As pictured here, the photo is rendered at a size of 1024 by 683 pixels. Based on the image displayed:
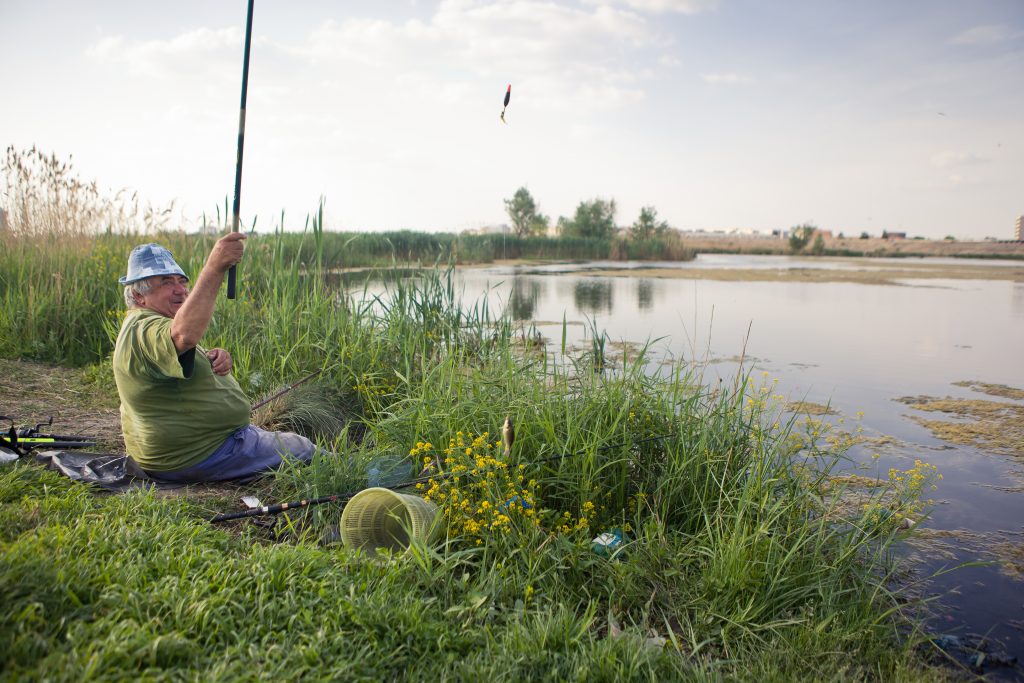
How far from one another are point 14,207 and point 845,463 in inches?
335

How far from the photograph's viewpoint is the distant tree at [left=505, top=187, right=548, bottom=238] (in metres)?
33.2

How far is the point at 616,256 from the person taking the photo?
30.3 meters

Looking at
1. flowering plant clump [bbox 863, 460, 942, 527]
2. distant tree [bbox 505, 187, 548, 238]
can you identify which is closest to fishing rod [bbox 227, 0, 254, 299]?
flowering plant clump [bbox 863, 460, 942, 527]

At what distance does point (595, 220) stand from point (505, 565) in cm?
3416

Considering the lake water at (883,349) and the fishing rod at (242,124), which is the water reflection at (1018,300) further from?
the fishing rod at (242,124)

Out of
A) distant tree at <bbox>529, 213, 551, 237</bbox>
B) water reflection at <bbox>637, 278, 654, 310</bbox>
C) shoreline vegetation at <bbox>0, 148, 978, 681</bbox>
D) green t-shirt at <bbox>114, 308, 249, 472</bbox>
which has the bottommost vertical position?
shoreline vegetation at <bbox>0, 148, 978, 681</bbox>

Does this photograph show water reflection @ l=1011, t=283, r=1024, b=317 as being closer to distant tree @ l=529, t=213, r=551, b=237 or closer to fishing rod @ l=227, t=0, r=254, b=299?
fishing rod @ l=227, t=0, r=254, b=299

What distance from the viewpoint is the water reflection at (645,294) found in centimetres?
1302

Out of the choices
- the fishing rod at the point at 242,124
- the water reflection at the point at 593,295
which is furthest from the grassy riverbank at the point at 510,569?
the water reflection at the point at 593,295

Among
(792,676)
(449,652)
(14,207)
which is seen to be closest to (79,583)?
(449,652)

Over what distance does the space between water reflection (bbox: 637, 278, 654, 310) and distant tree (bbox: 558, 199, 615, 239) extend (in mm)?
17239

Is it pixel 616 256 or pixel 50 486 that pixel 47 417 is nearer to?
pixel 50 486

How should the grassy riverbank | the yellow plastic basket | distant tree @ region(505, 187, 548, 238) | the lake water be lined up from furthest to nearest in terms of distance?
distant tree @ region(505, 187, 548, 238) → the lake water → the yellow plastic basket → the grassy riverbank

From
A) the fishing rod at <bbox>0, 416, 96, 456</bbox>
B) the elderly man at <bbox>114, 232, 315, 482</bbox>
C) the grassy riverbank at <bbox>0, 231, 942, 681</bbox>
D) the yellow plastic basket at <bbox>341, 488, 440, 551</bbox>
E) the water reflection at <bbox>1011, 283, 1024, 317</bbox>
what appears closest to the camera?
the grassy riverbank at <bbox>0, 231, 942, 681</bbox>
